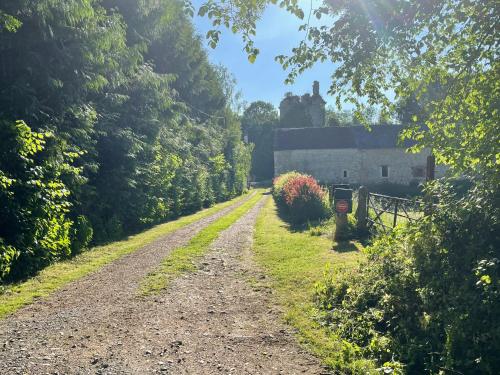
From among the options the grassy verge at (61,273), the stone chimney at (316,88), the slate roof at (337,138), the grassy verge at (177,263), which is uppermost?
the stone chimney at (316,88)

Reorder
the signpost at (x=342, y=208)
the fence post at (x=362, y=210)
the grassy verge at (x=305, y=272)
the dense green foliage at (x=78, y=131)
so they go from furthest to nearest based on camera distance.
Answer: the fence post at (x=362, y=210) < the signpost at (x=342, y=208) < the dense green foliage at (x=78, y=131) < the grassy verge at (x=305, y=272)

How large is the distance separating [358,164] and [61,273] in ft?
141

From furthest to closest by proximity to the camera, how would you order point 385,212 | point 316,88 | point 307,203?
point 316,88 → point 307,203 → point 385,212

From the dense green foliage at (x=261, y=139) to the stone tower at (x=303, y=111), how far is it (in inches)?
228

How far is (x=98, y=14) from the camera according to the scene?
10.1m

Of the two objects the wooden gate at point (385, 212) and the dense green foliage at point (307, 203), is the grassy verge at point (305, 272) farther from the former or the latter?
the dense green foliage at point (307, 203)

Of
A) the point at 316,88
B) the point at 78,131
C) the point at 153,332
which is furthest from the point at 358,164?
the point at 153,332

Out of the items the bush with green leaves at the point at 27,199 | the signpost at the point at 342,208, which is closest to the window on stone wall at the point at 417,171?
the signpost at the point at 342,208

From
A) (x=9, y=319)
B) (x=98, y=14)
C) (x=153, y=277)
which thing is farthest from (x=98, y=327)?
(x=98, y=14)

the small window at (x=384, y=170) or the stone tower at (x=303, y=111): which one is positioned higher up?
the stone tower at (x=303, y=111)

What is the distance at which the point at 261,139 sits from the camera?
79312mm

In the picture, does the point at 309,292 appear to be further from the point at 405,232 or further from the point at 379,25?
the point at 379,25

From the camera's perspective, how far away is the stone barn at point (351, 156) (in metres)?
45.0

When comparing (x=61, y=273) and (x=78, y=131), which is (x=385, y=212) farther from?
(x=78, y=131)
